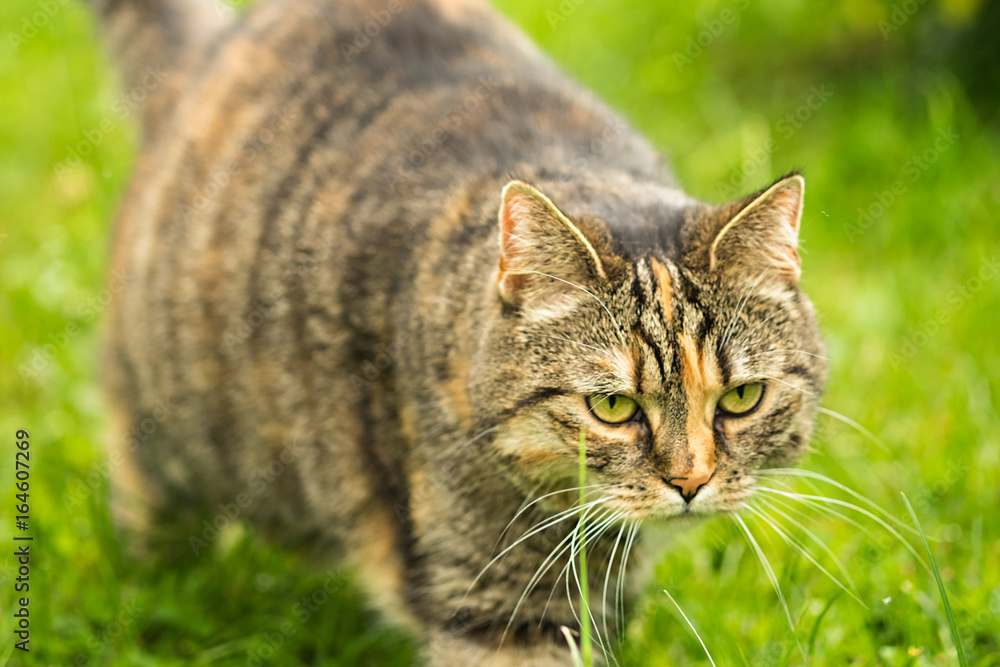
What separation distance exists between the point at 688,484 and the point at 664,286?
373 millimetres

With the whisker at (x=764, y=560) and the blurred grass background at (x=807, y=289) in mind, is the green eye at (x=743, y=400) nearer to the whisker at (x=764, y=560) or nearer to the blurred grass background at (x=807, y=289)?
the whisker at (x=764, y=560)

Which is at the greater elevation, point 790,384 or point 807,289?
point 807,289

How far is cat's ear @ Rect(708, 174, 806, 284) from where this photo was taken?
1.83 meters

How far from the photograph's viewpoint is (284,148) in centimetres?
258

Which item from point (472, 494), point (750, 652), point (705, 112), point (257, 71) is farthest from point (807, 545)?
point (705, 112)

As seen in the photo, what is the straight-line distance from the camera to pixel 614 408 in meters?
1.83

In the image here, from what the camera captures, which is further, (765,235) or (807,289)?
(807,289)

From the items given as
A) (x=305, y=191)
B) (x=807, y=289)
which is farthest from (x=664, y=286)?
(x=807, y=289)

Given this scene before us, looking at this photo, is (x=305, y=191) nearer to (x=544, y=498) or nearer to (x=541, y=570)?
(x=544, y=498)

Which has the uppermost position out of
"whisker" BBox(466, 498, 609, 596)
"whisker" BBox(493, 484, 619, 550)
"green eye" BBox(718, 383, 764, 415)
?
"green eye" BBox(718, 383, 764, 415)

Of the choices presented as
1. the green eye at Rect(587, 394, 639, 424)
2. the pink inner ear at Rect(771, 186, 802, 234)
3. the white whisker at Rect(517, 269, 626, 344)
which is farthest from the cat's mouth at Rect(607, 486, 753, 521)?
the pink inner ear at Rect(771, 186, 802, 234)

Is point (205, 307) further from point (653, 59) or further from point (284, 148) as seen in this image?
point (653, 59)

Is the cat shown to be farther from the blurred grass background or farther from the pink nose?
the blurred grass background

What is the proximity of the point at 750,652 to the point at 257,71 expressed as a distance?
2022 millimetres
